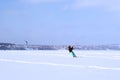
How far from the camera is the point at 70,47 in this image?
28656mm
